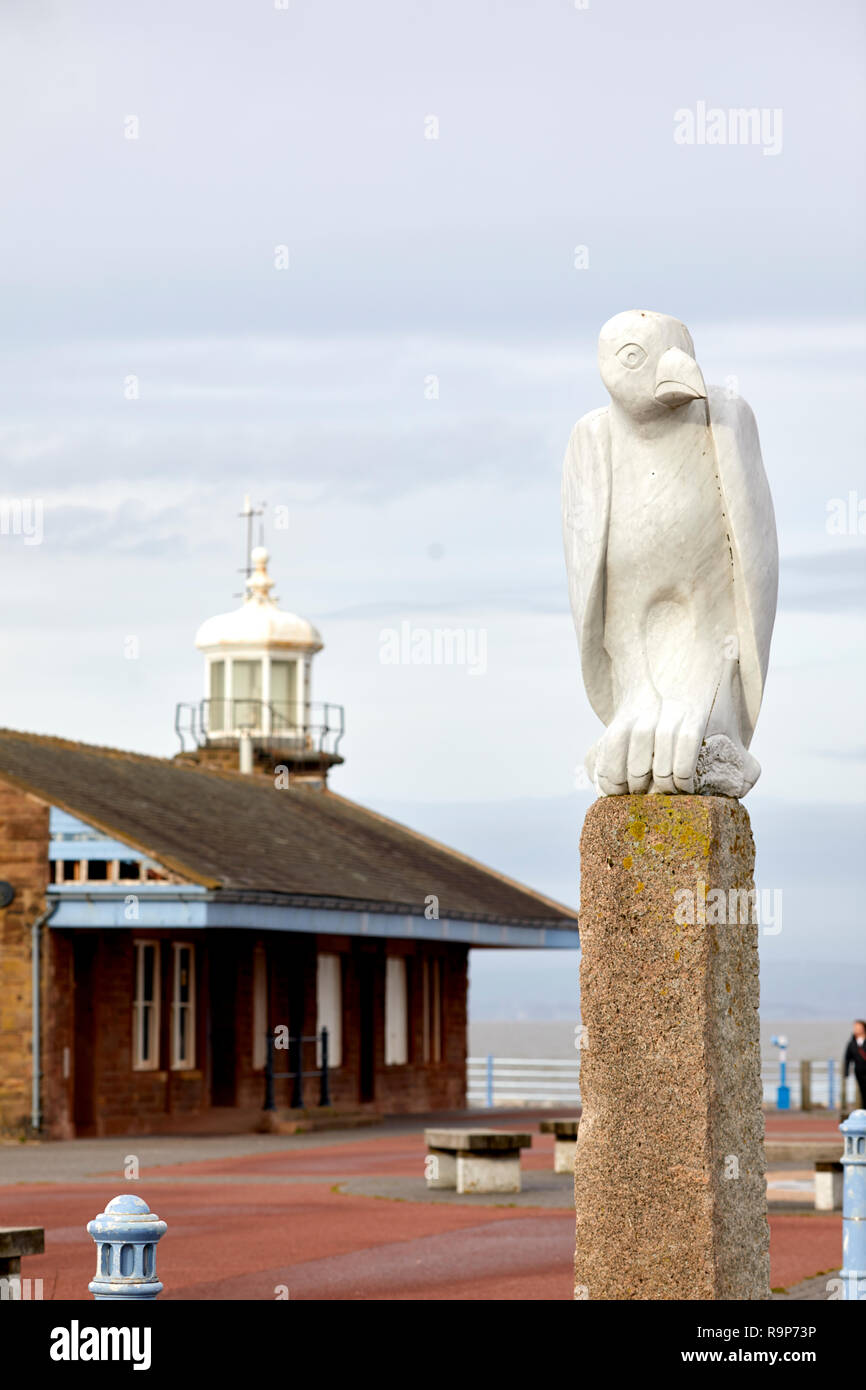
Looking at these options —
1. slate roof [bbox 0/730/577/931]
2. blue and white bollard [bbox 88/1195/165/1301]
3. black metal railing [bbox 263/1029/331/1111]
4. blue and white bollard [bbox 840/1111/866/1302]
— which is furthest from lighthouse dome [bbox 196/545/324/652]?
blue and white bollard [bbox 88/1195/165/1301]

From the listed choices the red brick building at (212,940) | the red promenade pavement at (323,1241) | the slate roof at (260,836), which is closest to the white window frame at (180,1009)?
the red brick building at (212,940)

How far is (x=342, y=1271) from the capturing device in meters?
12.8

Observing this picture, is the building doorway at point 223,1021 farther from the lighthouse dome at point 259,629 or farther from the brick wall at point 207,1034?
the lighthouse dome at point 259,629

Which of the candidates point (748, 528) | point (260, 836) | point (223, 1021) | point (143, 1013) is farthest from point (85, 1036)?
point (748, 528)

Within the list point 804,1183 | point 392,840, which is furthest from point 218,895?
point 392,840

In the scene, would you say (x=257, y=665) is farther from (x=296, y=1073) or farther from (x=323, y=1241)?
(x=323, y=1241)

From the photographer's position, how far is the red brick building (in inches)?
1021

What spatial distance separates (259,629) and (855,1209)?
33175 millimetres

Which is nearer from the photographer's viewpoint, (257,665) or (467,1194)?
(467,1194)

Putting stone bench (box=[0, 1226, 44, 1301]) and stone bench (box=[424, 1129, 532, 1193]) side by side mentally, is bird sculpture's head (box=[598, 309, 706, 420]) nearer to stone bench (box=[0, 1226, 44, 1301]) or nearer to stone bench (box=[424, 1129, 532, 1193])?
stone bench (box=[0, 1226, 44, 1301])

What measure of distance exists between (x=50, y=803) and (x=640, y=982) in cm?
1933

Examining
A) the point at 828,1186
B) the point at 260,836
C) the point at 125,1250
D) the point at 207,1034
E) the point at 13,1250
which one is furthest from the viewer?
the point at 260,836

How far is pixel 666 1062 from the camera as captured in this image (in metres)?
7.64

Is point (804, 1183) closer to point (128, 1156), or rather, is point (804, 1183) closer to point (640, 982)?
point (128, 1156)
